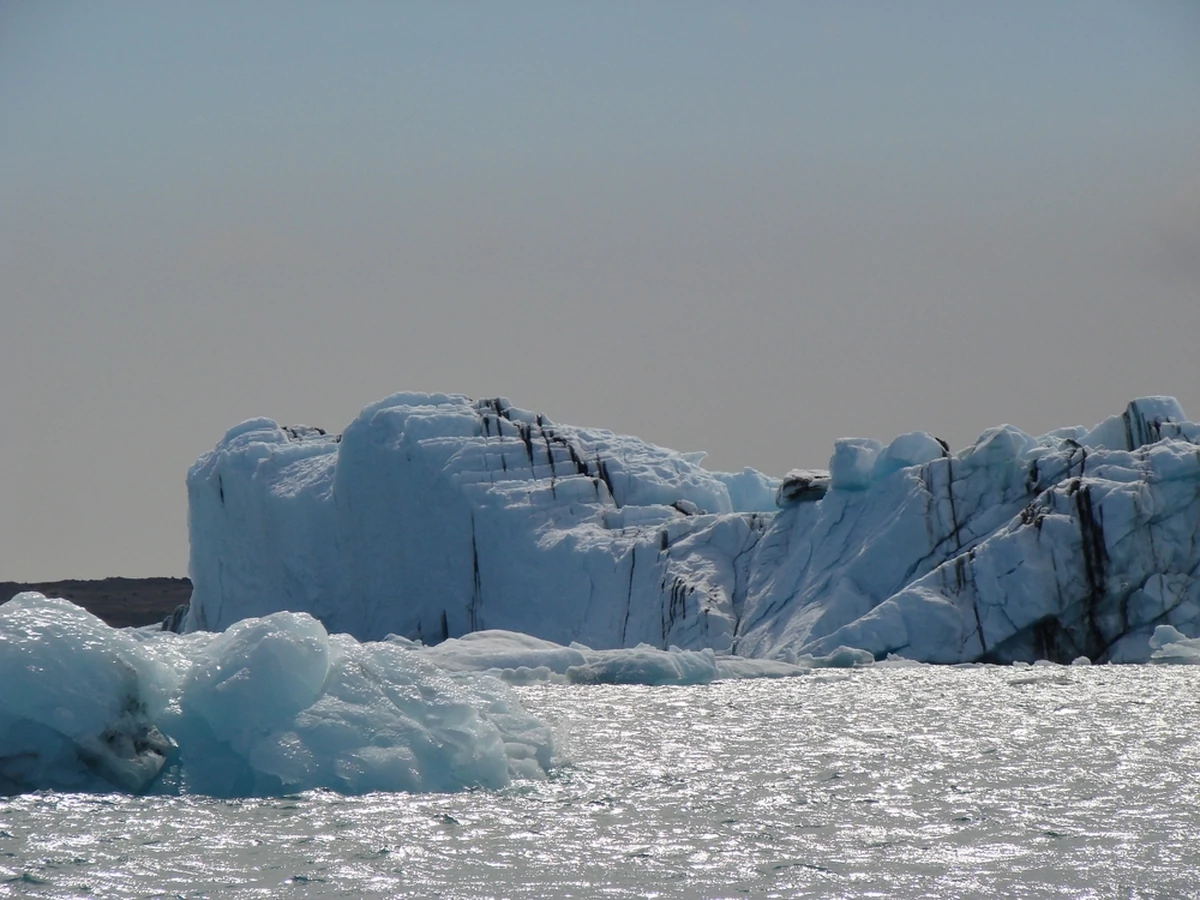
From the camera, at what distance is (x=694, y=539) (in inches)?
939

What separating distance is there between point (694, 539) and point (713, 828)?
15209 millimetres

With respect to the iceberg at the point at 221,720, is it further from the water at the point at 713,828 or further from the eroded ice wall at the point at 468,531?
the eroded ice wall at the point at 468,531

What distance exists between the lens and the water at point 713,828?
721 centimetres

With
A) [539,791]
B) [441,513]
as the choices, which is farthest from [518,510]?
[539,791]

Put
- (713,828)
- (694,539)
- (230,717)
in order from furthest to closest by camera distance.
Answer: (694,539) < (230,717) < (713,828)

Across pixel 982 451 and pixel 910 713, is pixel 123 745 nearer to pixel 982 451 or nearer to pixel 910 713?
pixel 910 713

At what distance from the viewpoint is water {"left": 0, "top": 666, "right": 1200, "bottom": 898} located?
721 centimetres

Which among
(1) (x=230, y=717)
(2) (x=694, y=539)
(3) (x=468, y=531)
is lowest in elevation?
(2) (x=694, y=539)

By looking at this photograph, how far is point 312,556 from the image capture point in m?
27.2

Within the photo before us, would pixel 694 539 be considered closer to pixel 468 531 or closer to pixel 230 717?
pixel 468 531

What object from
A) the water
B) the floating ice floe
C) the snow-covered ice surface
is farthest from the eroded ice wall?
the floating ice floe

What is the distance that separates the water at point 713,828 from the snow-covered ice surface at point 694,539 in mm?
6735

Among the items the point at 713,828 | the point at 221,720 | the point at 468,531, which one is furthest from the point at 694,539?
the point at 713,828

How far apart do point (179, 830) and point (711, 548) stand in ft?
51.9
